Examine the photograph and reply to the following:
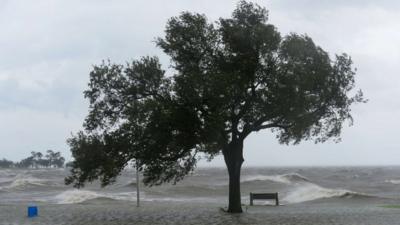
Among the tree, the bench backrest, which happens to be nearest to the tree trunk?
the tree

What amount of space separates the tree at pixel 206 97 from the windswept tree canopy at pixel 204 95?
4cm

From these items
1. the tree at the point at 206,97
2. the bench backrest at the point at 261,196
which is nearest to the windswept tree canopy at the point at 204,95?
the tree at the point at 206,97

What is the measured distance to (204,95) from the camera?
21.6m

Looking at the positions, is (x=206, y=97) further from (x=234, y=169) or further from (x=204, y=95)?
(x=234, y=169)

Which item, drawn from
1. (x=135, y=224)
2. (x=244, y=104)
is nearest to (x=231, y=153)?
(x=244, y=104)

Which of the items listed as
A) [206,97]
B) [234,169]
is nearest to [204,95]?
[206,97]

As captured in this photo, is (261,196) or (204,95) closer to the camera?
(204,95)

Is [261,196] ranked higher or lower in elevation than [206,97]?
lower

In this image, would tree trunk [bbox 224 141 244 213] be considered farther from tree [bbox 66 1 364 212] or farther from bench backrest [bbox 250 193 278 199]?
bench backrest [bbox 250 193 278 199]

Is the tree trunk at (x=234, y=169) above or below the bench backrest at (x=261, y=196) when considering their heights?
above

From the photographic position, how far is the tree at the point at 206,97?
72.3 feet

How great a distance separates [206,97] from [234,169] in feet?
17.0

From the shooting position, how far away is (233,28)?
23.9 metres

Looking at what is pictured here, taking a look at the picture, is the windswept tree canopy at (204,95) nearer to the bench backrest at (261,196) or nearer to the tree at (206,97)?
the tree at (206,97)
